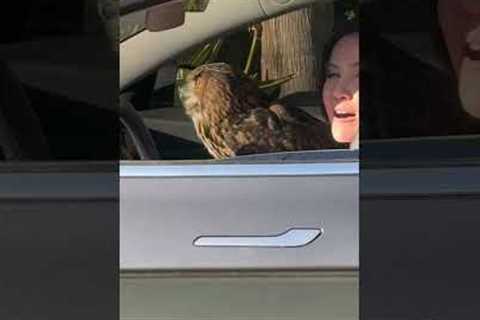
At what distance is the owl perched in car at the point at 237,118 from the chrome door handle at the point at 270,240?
227 millimetres

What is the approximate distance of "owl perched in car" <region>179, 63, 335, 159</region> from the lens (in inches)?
103

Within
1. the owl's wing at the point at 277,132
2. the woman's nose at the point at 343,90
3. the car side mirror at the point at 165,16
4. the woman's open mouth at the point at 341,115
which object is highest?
the car side mirror at the point at 165,16

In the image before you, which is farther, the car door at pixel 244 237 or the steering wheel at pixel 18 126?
the steering wheel at pixel 18 126

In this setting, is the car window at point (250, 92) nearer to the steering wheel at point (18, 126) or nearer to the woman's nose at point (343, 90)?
the woman's nose at point (343, 90)

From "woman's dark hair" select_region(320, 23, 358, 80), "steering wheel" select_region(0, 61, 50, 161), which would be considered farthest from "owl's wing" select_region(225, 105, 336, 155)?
"steering wheel" select_region(0, 61, 50, 161)

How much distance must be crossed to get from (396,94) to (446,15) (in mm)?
246

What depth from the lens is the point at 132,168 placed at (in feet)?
8.64

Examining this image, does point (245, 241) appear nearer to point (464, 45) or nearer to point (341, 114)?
point (341, 114)

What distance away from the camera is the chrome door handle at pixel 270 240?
8.36 ft

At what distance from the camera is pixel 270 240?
8.35 feet

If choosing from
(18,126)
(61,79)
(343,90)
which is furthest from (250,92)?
(18,126)

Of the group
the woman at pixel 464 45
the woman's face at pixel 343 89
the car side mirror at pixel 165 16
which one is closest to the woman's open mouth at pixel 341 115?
the woman's face at pixel 343 89

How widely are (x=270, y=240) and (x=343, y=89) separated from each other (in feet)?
1.46

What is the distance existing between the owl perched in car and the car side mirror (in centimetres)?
15
